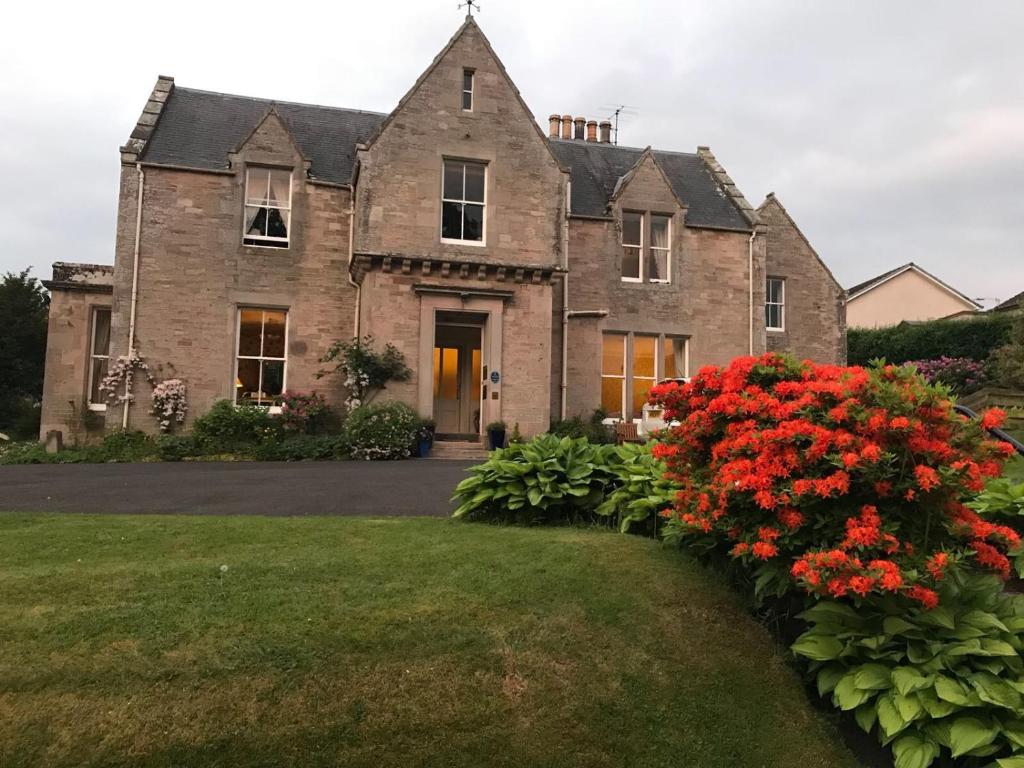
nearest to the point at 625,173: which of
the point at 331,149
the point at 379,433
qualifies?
the point at 331,149

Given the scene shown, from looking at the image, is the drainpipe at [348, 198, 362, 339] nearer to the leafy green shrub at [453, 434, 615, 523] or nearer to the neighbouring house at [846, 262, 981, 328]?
the leafy green shrub at [453, 434, 615, 523]

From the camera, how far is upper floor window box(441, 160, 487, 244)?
1720 centimetres

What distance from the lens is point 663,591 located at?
4938 mm

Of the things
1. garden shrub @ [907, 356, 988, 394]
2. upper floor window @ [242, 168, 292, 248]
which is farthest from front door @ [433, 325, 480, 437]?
garden shrub @ [907, 356, 988, 394]

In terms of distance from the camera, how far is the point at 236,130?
61.8 feet

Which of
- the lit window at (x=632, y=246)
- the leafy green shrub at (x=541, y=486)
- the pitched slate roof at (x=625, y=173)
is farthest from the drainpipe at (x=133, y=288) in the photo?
the lit window at (x=632, y=246)

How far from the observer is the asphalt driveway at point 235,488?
28.1ft

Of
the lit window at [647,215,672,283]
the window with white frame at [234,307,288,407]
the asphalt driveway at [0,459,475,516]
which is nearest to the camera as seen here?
the asphalt driveway at [0,459,475,516]

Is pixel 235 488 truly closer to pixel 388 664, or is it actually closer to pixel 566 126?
pixel 388 664

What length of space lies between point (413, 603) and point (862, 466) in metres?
2.74

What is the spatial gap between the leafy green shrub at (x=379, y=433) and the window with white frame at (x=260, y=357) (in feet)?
9.89

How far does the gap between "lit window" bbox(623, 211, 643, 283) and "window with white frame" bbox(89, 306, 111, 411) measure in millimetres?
14071

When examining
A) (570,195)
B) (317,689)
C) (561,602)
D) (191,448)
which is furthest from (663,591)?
(570,195)

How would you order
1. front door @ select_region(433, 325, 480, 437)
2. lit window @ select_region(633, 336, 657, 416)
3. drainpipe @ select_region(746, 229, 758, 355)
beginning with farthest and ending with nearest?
drainpipe @ select_region(746, 229, 758, 355) → lit window @ select_region(633, 336, 657, 416) → front door @ select_region(433, 325, 480, 437)
